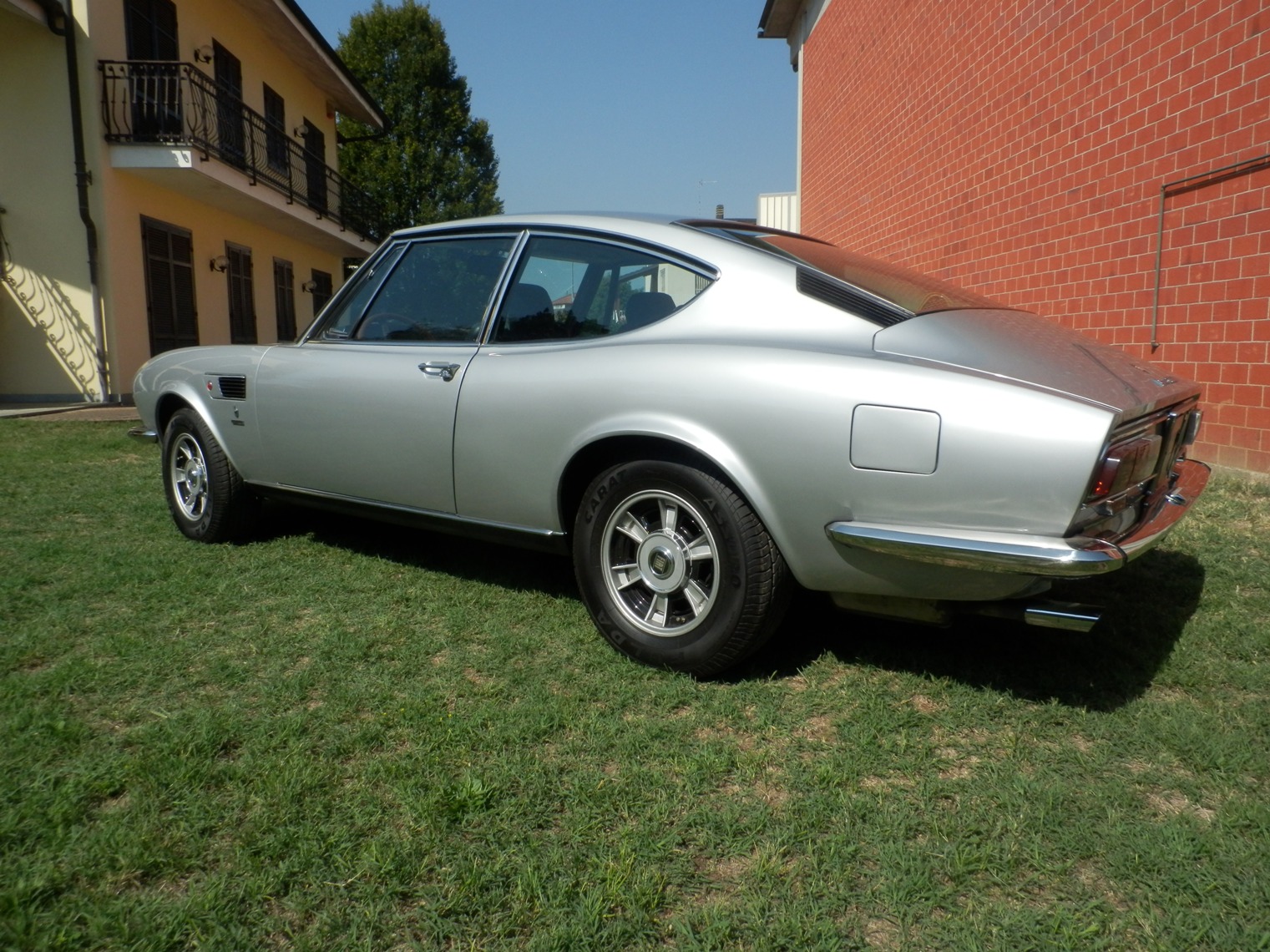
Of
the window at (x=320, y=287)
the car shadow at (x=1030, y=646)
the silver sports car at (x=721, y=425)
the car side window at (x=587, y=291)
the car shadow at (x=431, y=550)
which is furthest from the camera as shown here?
the window at (x=320, y=287)

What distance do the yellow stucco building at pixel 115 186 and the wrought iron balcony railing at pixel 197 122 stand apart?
0.03m

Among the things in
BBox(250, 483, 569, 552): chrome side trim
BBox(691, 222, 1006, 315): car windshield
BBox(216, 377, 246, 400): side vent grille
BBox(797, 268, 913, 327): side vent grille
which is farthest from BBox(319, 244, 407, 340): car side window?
BBox(797, 268, 913, 327): side vent grille

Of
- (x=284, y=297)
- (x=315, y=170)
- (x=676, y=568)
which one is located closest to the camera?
(x=676, y=568)

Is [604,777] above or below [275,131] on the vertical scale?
below

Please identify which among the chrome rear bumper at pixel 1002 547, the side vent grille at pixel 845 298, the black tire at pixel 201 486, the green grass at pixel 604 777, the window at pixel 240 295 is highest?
the window at pixel 240 295

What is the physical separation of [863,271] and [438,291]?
1659 millimetres

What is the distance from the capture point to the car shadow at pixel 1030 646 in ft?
9.09

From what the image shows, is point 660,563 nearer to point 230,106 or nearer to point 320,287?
point 230,106

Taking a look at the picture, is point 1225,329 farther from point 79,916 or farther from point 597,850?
point 79,916

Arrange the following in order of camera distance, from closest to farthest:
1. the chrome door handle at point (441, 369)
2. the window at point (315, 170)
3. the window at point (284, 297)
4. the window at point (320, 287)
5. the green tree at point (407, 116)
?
the chrome door handle at point (441, 369) < the window at point (284, 297) < the window at point (315, 170) < the window at point (320, 287) < the green tree at point (407, 116)

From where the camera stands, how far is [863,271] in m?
3.10

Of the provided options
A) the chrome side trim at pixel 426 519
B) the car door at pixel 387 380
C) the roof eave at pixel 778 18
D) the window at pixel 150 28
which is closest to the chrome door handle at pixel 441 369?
the car door at pixel 387 380

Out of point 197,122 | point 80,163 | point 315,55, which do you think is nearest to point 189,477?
point 80,163

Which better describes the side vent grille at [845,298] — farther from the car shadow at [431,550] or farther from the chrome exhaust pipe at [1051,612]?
the car shadow at [431,550]
